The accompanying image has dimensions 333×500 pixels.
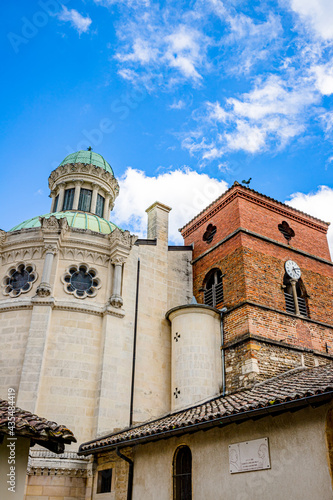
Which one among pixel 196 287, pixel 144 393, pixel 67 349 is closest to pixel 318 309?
pixel 196 287

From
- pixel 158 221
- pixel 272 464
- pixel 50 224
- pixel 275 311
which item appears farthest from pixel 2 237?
pixel 272 464

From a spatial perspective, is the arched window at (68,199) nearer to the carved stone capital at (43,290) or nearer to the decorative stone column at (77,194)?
the decorative stone column at (77,194)

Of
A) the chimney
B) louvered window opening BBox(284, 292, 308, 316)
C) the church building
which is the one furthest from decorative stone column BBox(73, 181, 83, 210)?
louvered window opening BBox(284, 292, 308, 316)

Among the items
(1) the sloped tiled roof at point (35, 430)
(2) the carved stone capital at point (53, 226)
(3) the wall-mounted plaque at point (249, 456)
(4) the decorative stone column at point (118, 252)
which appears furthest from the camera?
(4) the decorative stone column at point (118, 252)

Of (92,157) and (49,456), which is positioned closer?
(49,456)

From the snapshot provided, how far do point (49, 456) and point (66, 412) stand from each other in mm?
1585

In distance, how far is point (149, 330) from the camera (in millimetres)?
20359

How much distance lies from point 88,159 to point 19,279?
36.2ft

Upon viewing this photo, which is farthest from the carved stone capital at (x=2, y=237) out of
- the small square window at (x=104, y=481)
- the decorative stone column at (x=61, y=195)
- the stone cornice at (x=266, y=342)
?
the stone cornice at (x=266, y=342)

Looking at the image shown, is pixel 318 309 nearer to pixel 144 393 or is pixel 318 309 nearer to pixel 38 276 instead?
pixel 144 393

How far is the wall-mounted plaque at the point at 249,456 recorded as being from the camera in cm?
1024

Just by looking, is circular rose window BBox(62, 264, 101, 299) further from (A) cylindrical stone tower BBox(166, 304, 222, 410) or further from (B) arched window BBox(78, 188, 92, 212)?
(B) arched window BBox(78, 188, 92, 212)

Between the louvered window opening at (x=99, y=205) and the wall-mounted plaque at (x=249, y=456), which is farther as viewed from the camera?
the louvered window opening at (x=99, y=205)

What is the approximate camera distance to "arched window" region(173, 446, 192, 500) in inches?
477
